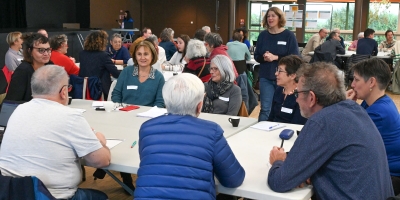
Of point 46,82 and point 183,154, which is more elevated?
point 46,82

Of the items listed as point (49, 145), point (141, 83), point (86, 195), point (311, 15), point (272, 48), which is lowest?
point (86, 195)

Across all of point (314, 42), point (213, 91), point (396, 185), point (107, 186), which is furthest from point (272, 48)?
point (314, 42)

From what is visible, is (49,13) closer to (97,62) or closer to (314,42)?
(314,42)

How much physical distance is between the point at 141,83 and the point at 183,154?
2.45 meters

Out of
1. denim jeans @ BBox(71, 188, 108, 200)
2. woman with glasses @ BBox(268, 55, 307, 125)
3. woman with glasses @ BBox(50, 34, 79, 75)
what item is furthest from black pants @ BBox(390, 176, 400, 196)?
woman with glasses @ BBox(50, 34, 79, 75)

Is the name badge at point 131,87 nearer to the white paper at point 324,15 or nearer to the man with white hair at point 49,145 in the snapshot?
the man with white hair at point 49,145

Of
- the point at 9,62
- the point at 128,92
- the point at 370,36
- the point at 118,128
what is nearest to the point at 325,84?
the point at 118,128

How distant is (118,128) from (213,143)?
4.57 ft

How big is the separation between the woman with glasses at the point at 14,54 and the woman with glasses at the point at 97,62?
1384mm

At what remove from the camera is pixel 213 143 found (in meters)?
2.06

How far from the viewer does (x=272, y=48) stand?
5.43 m

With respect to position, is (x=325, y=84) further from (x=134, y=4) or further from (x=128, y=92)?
(x=134, y=4)

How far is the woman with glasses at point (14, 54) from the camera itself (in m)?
6.81

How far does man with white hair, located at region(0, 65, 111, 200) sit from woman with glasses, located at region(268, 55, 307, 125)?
1749mm
